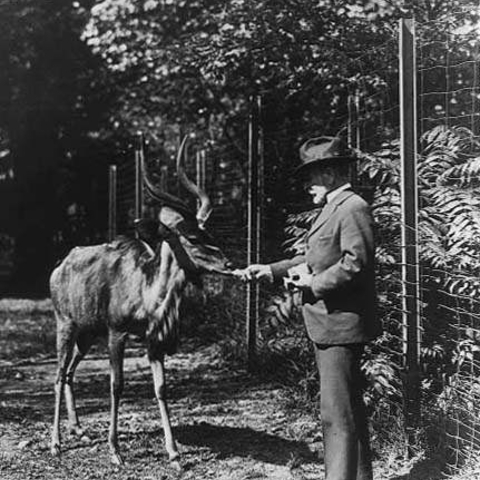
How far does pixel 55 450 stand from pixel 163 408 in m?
0.98

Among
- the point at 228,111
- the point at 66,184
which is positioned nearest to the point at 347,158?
the point at 228,111

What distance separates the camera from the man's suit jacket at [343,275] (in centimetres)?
470

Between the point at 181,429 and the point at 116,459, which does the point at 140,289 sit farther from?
the point at 181,429

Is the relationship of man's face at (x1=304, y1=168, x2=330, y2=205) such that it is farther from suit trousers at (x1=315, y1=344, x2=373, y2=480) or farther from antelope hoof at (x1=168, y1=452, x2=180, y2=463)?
antelope hoof at (x1=168, y1=452, x2=180, y2=463)

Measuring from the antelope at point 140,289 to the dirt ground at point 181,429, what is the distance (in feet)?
0.74

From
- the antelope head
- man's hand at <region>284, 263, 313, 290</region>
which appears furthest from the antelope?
man's hand at <region>284, 263, 313, 290</region>

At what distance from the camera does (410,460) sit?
6.09 metres

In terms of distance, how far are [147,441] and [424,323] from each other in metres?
2.44

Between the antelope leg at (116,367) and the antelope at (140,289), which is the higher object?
the antelope at (140,289)

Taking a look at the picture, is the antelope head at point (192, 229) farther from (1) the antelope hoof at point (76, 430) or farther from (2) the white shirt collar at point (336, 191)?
(1) the antelope hoof at point (76, 430)

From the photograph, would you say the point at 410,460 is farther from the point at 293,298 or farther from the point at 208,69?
the point at 208,69

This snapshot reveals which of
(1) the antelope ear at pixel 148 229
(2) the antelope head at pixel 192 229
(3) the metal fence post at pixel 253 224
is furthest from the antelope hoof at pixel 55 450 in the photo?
(3) the metal fence post at pixel 253 224

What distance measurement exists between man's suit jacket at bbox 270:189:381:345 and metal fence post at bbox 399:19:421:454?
1276 mm

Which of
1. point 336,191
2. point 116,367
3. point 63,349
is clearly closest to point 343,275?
point 336,191
